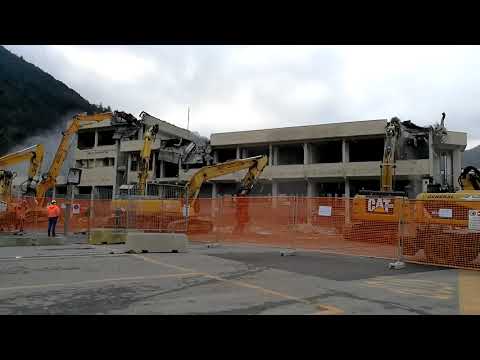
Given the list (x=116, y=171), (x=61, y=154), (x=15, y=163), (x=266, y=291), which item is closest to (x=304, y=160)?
(x=61, y=154)

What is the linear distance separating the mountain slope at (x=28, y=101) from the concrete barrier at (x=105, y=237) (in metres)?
79.6

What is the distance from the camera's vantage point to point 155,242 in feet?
46.5

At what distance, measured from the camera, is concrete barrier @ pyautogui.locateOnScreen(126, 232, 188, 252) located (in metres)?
13.9

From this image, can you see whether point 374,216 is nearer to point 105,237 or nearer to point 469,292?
point 469,292

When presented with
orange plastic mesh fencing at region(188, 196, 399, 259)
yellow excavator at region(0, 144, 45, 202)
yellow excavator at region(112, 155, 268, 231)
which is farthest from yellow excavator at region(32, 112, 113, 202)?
orange plastic mesh fencing at region(188, 196, 399, 259)

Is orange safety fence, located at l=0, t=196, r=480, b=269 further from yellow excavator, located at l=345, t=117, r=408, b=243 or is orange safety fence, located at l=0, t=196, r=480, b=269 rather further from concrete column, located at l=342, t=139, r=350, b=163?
concrete column, located at l=342, t=139, r=350, b=163

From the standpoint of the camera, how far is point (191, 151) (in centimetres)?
4462

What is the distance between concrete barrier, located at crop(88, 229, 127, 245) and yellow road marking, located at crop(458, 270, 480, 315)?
12022 mm

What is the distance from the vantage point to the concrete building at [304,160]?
1398 inches

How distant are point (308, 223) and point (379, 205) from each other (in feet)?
8.62

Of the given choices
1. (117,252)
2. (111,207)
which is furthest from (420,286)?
(111,207)

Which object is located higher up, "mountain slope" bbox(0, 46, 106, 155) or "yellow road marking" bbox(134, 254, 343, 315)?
"mountain slope" bbox(0, 46, 106, 155)

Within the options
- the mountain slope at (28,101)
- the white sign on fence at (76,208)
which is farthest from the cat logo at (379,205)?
the mountain slope at (28,101)
